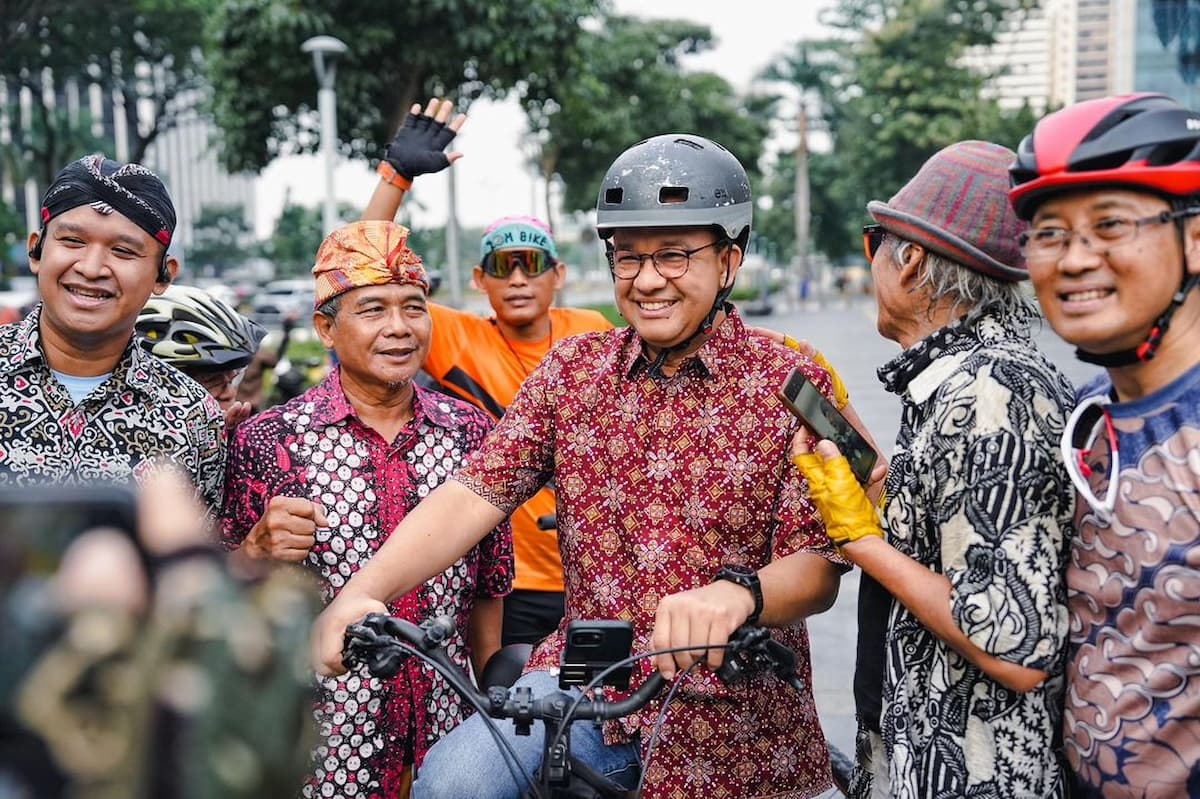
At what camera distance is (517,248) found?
207 inches

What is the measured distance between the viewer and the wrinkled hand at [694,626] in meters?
2.23

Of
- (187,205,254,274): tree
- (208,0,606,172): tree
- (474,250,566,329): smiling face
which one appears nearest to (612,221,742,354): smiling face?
(474,250,566,329): smiling face

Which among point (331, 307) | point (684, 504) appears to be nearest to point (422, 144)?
point (331, 307)

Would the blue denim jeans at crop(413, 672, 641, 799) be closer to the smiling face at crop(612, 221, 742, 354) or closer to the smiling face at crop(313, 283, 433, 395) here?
the smiling face at crop(612, 221, 742, 354)

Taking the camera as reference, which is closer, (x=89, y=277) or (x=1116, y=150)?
(x=1116, y=150)

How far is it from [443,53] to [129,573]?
1287 centimetres

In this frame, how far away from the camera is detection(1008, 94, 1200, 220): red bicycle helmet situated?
202 cm

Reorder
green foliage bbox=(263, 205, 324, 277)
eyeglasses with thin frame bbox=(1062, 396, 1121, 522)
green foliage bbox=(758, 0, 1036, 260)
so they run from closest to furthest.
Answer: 1. eyeglasses with thin frame bbox=(1062, 396, 1121, 522)
2. green foliage bbox=(758, 0, 1036, 260)
3. green foliage bbox=(263, 205, 324, 277)

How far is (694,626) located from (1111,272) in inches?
40.3

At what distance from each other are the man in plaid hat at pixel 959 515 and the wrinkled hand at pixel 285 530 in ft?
4.01

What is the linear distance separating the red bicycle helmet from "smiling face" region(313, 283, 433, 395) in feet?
6.09

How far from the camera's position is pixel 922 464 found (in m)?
2.35

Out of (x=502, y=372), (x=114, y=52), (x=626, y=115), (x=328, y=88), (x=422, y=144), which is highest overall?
(x=114, y=52)

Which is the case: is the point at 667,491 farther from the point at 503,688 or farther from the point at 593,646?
the point at 503,688
